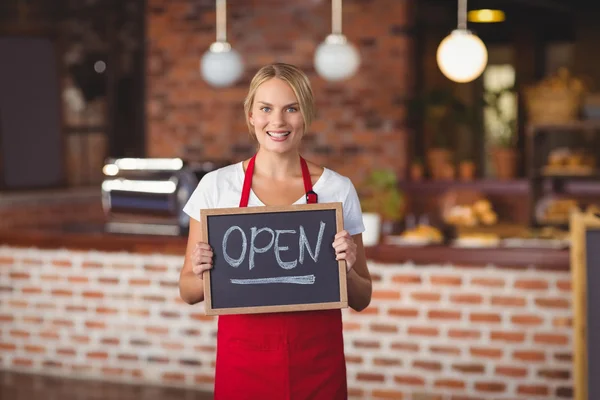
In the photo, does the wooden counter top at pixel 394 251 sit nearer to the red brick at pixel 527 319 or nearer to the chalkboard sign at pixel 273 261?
the red brick at pixel 527 319

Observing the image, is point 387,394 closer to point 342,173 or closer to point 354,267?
point 354,267

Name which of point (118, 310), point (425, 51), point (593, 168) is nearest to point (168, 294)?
point (118, 310)

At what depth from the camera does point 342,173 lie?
23.9 ft

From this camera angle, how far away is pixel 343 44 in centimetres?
570

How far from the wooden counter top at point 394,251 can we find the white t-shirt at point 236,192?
7.86ft

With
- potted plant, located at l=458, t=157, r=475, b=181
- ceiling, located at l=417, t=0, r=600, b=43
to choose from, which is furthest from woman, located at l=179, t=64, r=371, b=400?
ceiling, located at l=417, t=0, r=600, b=43

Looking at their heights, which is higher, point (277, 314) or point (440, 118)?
point (440, 118)

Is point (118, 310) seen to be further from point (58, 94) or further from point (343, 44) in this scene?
point (58, 94)

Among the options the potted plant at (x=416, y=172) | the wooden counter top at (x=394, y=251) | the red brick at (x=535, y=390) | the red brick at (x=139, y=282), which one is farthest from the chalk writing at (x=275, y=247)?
the potted plant at (x=416, y=172)

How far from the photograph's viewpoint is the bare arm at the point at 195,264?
230 cm

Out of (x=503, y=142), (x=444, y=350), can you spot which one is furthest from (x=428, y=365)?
(x=503, y=142)

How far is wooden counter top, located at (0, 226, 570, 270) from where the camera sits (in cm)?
454

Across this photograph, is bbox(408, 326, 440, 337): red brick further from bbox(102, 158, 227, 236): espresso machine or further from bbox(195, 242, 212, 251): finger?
bbox(195, 242, 212, 251): finger

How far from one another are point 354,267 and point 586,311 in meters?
1.44
